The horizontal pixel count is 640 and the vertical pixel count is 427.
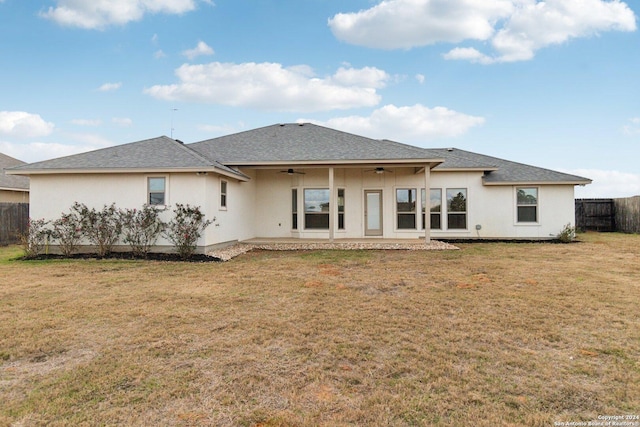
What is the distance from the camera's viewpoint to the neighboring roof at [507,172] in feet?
49.8

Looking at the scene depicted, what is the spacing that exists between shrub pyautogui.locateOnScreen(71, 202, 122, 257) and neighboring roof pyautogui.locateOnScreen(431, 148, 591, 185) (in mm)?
11963

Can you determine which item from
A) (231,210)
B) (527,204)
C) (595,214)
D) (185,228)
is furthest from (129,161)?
(595,214)

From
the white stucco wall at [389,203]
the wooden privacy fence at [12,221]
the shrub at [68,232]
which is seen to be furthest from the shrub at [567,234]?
the wooden privacy fence at [12,221]

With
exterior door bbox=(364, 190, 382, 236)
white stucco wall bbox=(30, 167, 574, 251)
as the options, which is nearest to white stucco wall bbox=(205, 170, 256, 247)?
white stucco wall bbox=(30, 167, 574, 251)

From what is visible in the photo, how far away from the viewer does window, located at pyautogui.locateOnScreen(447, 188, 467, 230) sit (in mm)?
15742

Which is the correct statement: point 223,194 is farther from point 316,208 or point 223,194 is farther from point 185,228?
point 316,208

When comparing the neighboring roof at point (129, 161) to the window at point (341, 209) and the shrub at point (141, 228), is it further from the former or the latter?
the window at point (341, 209)

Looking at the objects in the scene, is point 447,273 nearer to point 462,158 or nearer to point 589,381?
point 589,381

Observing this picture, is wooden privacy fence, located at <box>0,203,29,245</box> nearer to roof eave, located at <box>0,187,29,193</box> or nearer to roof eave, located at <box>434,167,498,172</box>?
roof eave, located at <box>0,187,29,193</box>

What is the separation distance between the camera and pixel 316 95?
20.9m

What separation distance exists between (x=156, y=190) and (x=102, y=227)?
73.7 inches

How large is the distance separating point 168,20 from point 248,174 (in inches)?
247

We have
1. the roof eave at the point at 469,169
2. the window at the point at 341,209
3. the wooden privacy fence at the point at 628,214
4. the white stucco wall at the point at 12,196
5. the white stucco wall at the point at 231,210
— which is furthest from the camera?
the wooden privacy fence at the point at 628,214

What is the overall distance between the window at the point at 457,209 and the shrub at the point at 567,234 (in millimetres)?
3736
